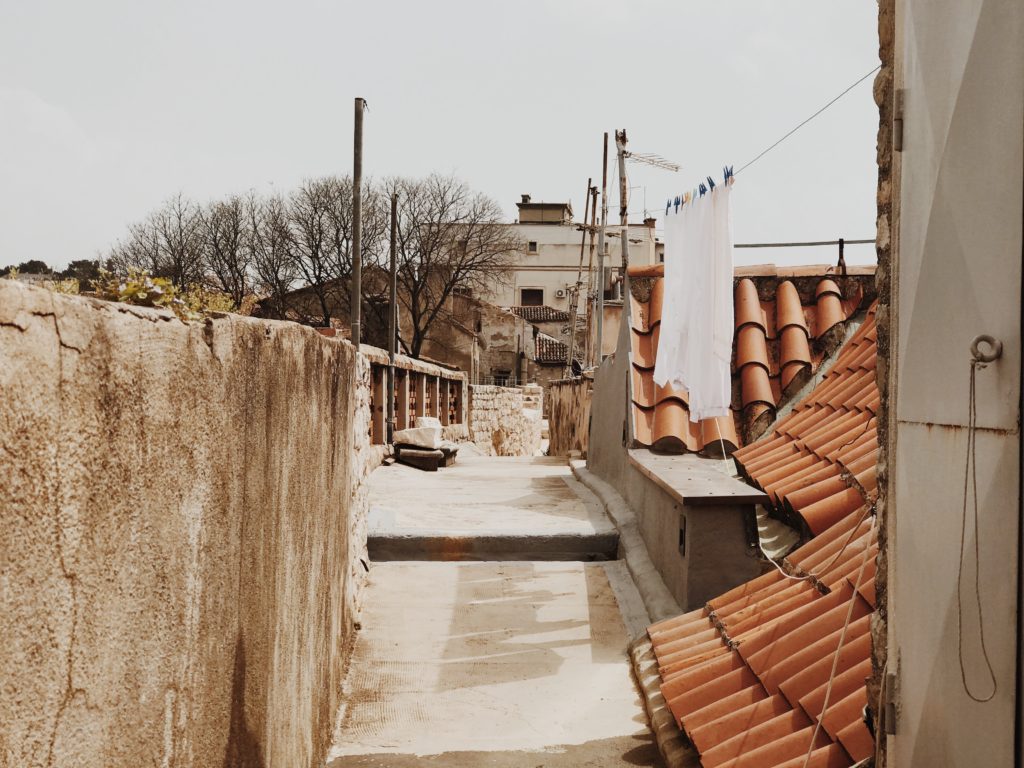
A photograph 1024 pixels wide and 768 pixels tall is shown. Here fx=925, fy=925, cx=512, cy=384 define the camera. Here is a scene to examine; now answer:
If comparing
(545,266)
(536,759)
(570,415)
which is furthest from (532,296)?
(536,759)

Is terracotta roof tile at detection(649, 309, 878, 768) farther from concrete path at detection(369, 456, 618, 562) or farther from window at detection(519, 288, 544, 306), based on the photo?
window at detection(519, 288, 544, 306)

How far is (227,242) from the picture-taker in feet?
117

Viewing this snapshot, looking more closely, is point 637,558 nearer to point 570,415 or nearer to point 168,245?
point 570,415

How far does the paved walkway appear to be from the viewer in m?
3.59

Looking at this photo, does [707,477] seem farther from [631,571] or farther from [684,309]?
[684,309]

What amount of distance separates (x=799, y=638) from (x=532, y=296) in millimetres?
43111

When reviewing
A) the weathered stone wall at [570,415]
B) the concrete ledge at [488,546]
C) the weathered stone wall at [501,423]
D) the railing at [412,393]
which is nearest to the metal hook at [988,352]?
the concrete ledge at [488,546]

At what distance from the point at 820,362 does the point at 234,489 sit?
5.98 meters

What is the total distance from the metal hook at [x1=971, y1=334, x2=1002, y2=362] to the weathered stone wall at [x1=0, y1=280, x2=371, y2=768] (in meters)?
1.47

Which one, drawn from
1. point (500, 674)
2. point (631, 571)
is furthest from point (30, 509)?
point (631, 571)

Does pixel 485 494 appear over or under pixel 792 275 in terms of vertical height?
under

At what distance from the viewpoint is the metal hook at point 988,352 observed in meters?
1.73

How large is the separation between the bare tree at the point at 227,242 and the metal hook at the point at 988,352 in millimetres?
35382

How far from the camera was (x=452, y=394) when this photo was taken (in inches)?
842
